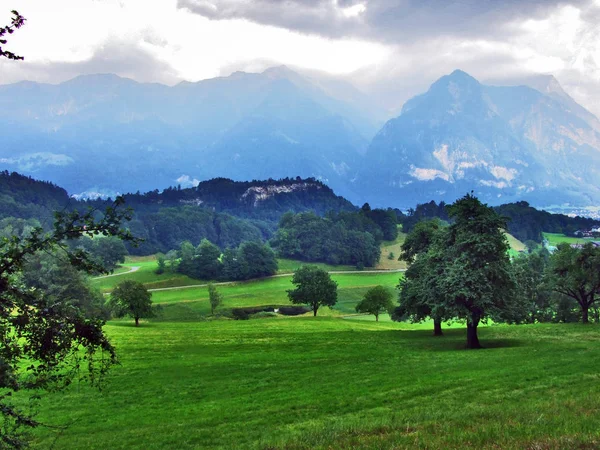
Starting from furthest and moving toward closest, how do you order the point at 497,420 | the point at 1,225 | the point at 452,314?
the point at 1,225
the point at 452,314
the point at 497,420

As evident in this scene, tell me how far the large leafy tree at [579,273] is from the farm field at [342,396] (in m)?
11.6

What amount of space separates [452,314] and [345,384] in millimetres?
16173

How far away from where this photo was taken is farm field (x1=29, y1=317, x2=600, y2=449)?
1370cm

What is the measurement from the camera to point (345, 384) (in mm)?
26031

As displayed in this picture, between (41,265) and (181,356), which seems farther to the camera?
(41,265)

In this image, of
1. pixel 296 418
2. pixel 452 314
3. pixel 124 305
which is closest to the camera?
pixel 296 418

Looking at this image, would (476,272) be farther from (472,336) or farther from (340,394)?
(340,394)

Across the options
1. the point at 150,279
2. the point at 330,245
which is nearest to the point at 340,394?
the point at 150,279

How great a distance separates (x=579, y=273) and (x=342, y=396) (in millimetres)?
44085

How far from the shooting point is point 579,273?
5362 centimetres

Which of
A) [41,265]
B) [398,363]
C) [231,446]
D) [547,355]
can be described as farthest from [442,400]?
[41,265]

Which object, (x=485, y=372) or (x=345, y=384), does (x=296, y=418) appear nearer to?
(x=345, y=384)

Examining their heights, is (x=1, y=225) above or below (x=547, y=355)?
above

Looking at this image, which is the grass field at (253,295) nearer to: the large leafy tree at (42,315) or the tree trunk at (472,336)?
the tree trunk at (472,336)
